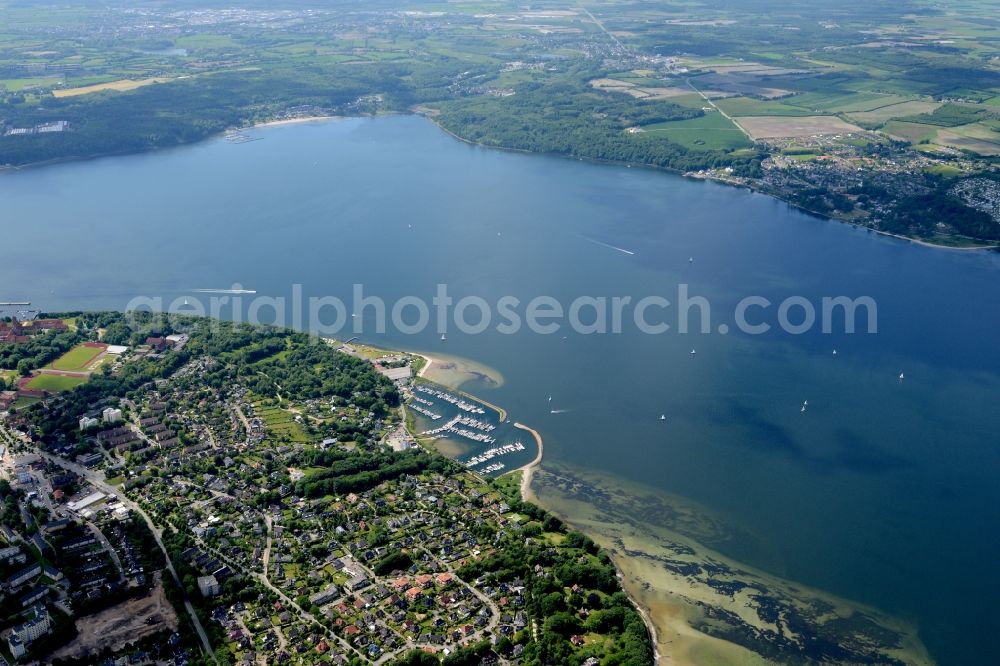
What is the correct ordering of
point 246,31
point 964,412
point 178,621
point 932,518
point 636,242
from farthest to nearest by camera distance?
point 246,31 → point 636,242 → point 964,412 → point 932,518 → point 178,621

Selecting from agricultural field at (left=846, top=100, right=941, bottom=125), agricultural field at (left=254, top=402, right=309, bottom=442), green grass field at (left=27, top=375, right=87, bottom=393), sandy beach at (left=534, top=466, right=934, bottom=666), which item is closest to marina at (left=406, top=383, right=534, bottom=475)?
sandy beach at (left=534, top=466, right=934, bottom=666)

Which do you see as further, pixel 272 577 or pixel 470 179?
pixel 470 179

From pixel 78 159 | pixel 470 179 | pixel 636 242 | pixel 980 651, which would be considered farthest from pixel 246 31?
pixel 980 651

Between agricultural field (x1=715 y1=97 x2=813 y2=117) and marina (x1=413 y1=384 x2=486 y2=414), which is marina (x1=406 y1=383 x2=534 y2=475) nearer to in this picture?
marina (x1=413 y1=384 x2=486 y2=414)

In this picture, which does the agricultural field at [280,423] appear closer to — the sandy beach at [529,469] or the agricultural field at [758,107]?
the sandy beach at [529,469]

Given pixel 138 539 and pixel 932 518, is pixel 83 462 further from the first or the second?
pixel 932 518

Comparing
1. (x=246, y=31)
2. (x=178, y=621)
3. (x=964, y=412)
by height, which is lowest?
(x=178, y=621)

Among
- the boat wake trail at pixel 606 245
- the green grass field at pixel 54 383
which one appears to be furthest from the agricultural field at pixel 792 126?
the green grass field at pixel 54 383
